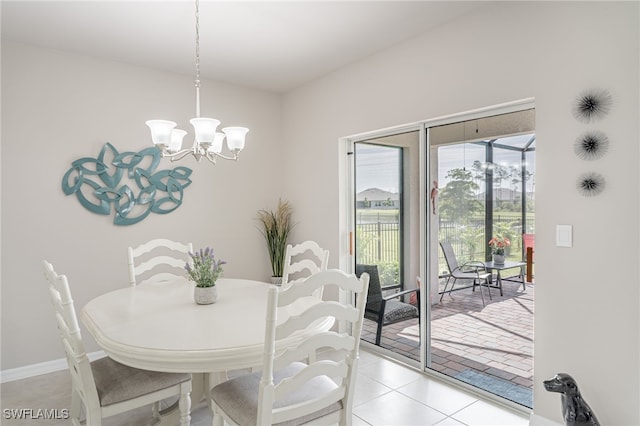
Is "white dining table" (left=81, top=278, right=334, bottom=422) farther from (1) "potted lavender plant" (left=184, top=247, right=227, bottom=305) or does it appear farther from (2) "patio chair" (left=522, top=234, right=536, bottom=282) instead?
(2) "patio chair" (left=522, top=234, right=536, bottom=282)

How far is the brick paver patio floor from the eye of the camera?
2.59m

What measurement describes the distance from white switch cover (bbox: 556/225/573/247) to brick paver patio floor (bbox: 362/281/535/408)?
1.31ft

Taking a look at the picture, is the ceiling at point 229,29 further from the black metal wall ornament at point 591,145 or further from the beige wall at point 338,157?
the black metal wall ornament at point 591,145

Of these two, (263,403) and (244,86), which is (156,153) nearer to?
(244,86)

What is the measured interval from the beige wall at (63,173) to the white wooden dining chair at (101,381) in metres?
1.49

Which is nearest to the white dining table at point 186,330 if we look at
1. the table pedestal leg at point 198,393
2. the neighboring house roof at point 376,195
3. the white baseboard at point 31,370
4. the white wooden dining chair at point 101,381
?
the table pedestal leg at point 198,393

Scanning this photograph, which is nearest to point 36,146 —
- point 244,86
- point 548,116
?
point 244,86

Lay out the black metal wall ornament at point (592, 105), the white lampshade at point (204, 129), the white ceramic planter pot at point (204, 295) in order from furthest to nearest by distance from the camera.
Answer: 1. the white ceramic planter pot at point (204, 295)
2. the white lampshade at point (204, 129)
3. the black metal wall ornament at point (592, 105)

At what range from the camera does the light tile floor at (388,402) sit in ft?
8.01

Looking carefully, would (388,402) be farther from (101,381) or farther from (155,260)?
(155,260)

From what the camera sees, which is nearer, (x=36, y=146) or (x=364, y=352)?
(x=36, y=146)

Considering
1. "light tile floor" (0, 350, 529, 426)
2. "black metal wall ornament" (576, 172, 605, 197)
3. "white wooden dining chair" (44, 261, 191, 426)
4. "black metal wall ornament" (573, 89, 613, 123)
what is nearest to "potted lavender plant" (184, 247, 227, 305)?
"white wooden dining chair" (44, 261, 191, 426)

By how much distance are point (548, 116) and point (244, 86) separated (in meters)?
3.06

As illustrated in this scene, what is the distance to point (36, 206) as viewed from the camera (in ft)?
10.5
